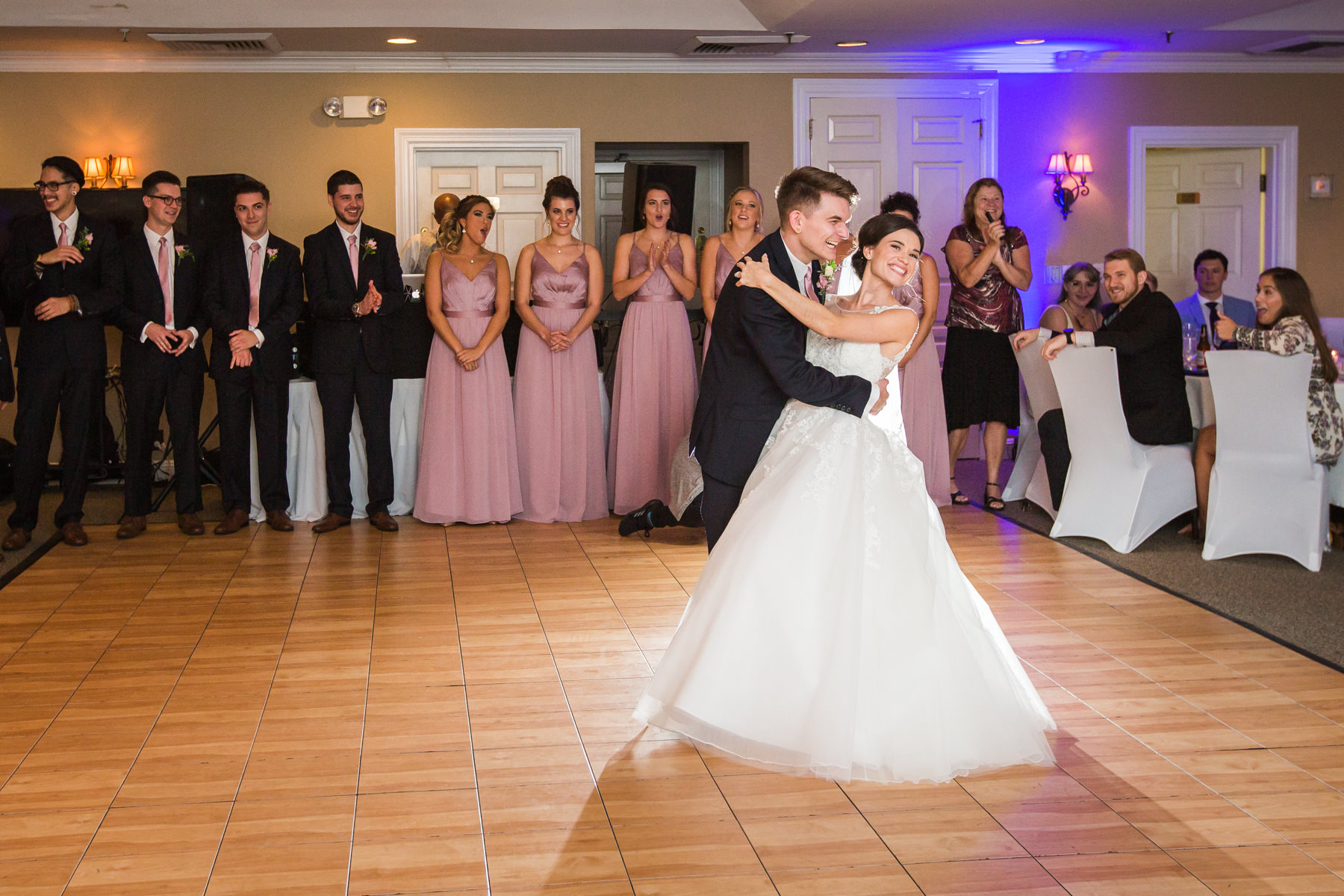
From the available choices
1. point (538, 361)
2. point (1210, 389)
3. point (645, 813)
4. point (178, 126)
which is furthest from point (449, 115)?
point (645, 813)

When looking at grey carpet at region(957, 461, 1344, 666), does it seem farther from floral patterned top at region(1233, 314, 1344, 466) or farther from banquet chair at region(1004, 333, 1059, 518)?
floral patterned top at region(1233, 314, 1344, 466)

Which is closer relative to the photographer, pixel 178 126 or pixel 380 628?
pixel 380 628

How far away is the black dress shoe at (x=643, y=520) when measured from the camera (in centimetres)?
612

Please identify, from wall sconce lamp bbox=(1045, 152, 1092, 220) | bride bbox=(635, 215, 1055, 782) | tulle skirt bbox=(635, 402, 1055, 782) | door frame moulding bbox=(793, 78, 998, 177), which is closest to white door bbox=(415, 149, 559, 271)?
door frame moulding bbox=(793, 78, 998, 177)

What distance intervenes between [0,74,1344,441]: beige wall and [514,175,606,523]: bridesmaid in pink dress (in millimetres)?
1985

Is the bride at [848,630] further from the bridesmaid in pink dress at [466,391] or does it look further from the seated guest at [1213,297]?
the seated guest at [1213,297]

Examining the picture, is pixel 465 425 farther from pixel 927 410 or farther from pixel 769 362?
pixel 769 362

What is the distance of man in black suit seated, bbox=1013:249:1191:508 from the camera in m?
5.70

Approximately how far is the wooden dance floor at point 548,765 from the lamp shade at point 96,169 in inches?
155

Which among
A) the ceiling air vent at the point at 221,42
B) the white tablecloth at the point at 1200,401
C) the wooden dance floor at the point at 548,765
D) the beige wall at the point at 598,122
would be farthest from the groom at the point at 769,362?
the beige wall at the point at 598,122

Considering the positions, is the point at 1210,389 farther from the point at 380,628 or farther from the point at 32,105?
the point at 32,105

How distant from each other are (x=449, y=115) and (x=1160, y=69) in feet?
→ 17.4

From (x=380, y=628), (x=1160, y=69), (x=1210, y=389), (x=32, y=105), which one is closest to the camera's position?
(x=380, y=628)

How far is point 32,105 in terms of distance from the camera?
808 cm
